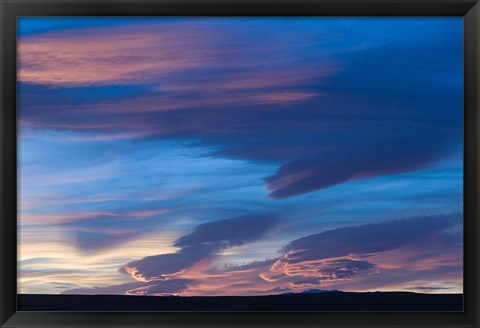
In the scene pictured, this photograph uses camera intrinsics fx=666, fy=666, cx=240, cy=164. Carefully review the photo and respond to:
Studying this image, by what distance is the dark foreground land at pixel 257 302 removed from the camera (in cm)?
215

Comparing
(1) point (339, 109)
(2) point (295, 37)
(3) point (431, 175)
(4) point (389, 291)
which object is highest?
(2) point (295, 37)

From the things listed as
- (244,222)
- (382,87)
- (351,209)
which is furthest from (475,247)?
(244,222)

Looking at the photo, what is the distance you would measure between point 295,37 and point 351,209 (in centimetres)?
59

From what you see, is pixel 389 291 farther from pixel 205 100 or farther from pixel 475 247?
pixel 205 100

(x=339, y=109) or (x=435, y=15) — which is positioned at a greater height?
(x=435, y=15)

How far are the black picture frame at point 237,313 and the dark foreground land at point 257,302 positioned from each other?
0.02 meters

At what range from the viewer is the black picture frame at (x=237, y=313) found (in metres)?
2.14

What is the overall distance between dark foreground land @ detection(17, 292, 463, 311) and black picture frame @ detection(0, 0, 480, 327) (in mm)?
20

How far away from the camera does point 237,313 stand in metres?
2.14

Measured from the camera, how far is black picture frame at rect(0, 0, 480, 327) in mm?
2137

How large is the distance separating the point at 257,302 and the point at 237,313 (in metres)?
0.07

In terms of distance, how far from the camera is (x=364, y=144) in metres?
2.15

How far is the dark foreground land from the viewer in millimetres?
2152

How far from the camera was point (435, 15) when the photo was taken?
2162mm
